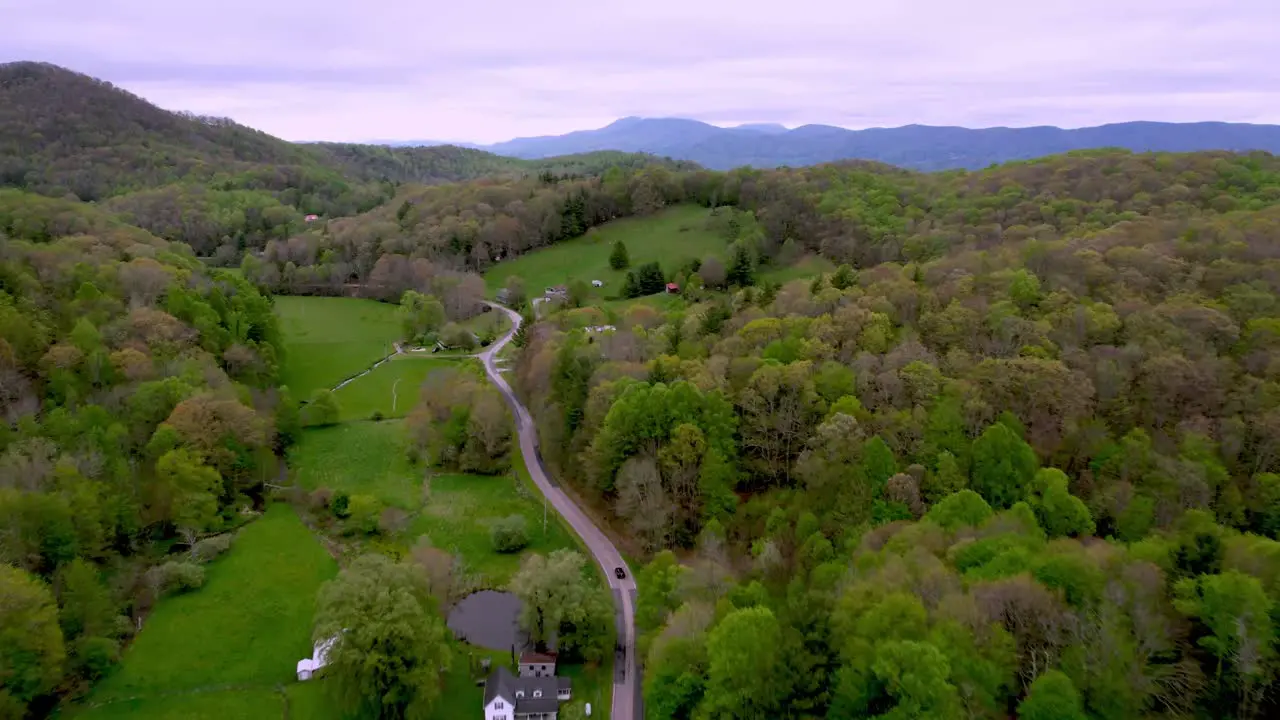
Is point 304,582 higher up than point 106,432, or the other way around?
point 106,432

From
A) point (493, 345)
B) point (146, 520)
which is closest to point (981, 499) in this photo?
point (146, 520)

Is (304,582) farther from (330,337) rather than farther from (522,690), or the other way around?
(330,337)

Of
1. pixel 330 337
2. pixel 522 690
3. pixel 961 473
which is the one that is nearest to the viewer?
pixel 522 690

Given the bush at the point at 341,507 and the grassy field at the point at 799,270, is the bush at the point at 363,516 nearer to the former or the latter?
the bush at the point at 341,507

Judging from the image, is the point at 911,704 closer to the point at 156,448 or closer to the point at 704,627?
the point at 704,627

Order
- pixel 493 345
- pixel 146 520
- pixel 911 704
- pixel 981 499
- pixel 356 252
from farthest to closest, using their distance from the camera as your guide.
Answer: pixel 356 252 → pixel 493 345 → pixel 146 520 → pixel 981 499 → pixel 911 704

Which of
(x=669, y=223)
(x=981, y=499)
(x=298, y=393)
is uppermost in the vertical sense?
(x=669, y=223)

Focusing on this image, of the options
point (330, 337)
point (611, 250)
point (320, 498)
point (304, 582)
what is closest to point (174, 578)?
point (304, 582)
